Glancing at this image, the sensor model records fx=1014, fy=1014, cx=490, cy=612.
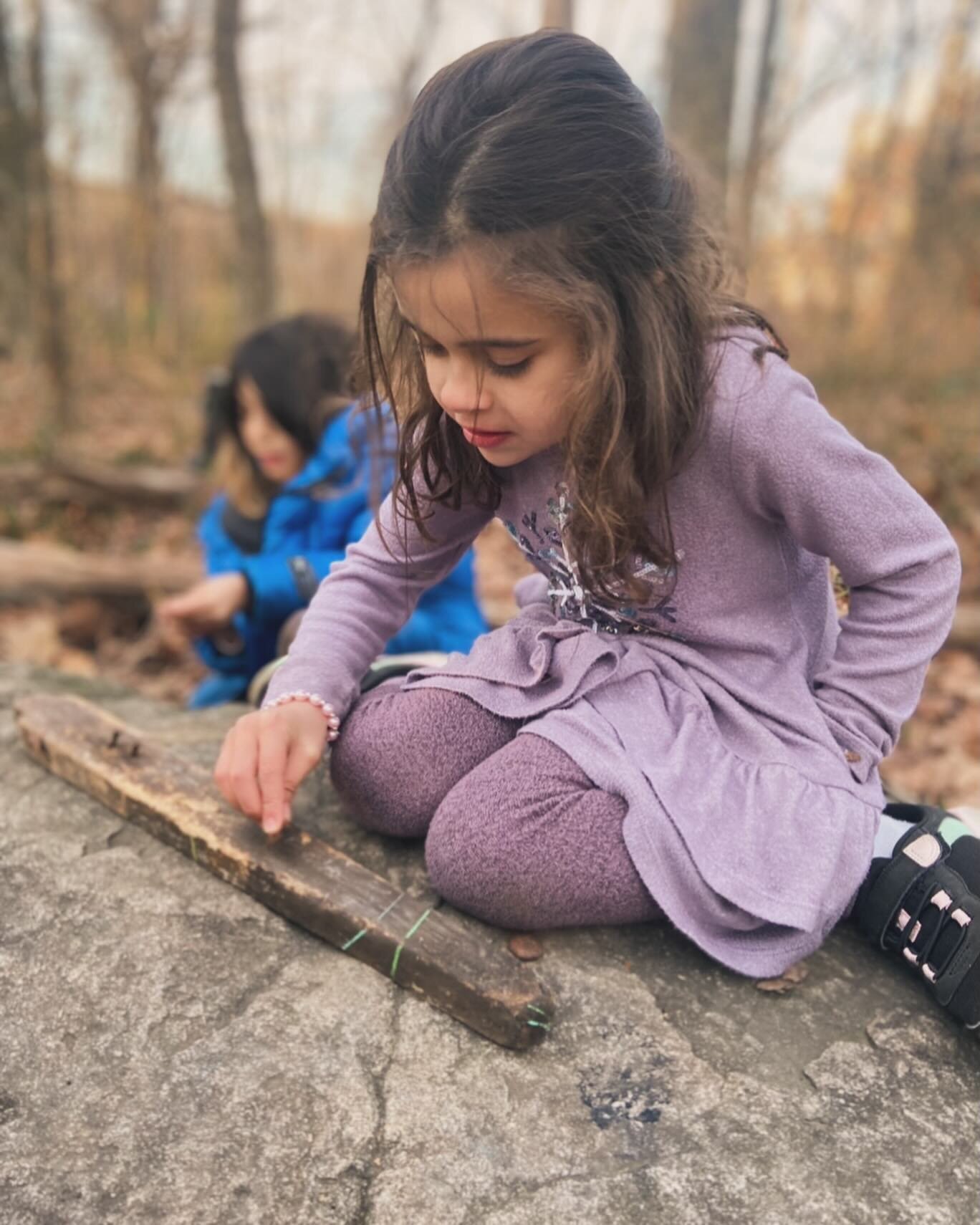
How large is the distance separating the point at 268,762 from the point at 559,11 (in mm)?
5718

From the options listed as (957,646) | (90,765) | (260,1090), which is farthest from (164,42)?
(260,1090)

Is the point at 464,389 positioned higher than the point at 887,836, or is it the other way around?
the point at 464,389

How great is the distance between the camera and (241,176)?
637 cm

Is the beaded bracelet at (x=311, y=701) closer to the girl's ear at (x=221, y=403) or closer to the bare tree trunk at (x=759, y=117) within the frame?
the girl's ear at (x=221, y=403)

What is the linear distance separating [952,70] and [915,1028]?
331 inches

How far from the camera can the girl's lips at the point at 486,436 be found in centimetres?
143

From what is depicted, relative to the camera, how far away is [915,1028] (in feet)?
4.67

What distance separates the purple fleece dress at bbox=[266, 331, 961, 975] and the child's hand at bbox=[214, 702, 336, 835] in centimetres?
10

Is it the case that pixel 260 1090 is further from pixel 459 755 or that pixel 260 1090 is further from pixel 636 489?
pixel 636 489

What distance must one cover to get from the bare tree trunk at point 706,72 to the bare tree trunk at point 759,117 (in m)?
0.72

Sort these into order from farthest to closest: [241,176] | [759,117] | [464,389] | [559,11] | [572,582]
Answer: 1. [759,117]
2. [241,176]
3. [559,11]
4. [572,582]
5. [464,389]

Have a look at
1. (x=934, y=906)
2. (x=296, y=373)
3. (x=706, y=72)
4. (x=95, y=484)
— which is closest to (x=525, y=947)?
(x=934, y=906)

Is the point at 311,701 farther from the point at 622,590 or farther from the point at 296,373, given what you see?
the point at 296,373

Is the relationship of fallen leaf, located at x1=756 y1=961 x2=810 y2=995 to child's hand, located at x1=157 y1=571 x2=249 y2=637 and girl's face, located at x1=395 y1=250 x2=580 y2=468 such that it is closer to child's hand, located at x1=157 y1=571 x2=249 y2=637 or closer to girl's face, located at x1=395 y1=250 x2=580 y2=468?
girl's face, located at x1=395 y1=250 x2=580 y2=468
